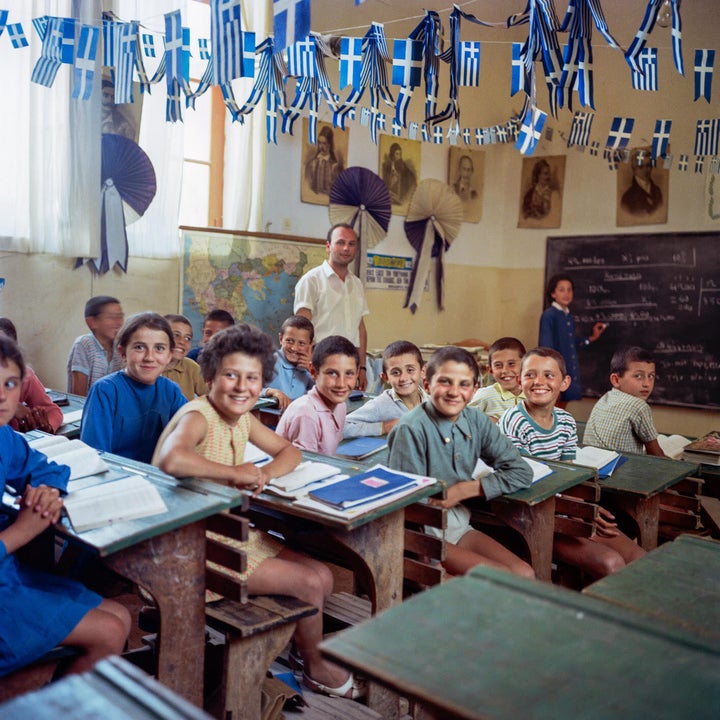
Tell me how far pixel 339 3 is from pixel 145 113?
7.35ft

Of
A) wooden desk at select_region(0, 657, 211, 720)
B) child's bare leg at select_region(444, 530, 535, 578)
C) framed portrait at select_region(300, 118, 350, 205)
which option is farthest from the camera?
framed portrait at select_region(300, 118, 350, 205)

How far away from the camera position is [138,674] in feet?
3.58

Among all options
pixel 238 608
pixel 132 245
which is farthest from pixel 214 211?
pixel 238 608

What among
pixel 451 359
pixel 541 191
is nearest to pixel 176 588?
pixel 451 359

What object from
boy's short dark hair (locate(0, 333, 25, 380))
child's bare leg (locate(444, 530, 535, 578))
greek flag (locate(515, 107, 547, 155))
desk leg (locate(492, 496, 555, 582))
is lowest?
child's bare leg (locate(444, 530, 535, 578))

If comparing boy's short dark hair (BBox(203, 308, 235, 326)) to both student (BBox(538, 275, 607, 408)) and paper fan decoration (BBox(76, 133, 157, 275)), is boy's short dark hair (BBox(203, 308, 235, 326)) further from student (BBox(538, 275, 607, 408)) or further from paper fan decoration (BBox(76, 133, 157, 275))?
student (BBox(538, 275, 607, 408))

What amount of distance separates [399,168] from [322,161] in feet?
3.30

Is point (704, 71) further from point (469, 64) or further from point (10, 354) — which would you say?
point (10, 354)

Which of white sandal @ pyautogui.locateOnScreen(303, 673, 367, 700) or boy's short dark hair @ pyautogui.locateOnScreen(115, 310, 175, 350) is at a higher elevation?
boy's short dark hair @ pyautogui.locateOnScreen(115, 310, 175, 350)

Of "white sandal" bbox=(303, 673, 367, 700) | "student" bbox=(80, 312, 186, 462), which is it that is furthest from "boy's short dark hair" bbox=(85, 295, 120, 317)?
"white sandal" bbox=(303, 673, 367, 700)

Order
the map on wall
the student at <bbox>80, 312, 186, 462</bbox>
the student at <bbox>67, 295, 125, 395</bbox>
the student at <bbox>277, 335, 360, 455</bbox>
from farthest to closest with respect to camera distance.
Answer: the map on wall
the student at <bbox>67, 295, 125, 395</bbox>
the student at <bbox>277, 335, 360, 455</bbox>
the student at <bbox>80, 312, 186, 462</bbox>

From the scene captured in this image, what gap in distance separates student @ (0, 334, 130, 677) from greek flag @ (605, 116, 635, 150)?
416 cm

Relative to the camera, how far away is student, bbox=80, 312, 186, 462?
2.71 m

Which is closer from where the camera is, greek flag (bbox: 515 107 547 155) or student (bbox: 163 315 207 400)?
greek flag (bbox: 515 107 547 155)
